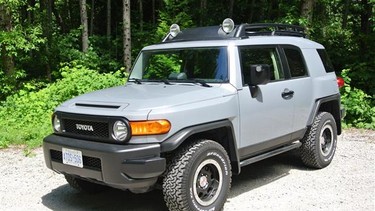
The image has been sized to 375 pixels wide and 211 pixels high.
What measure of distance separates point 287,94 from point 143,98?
7.01ft

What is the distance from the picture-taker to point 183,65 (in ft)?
17.3

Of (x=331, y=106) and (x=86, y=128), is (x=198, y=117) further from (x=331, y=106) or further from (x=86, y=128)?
(x=331, y=106)

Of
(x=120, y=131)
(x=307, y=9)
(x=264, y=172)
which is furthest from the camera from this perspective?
(x=307, y=9)

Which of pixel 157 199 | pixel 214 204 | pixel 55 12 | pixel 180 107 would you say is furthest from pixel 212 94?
pixel 55 12

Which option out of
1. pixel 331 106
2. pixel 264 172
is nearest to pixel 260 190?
pixel 264 172

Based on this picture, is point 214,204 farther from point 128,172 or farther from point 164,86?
point 164,86

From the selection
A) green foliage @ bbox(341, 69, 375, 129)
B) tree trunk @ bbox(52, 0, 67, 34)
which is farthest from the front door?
tree trunk @ bbox(52, 0, 67, 34)

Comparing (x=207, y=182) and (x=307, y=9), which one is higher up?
(x=307, y=9)

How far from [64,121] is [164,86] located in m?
1.22

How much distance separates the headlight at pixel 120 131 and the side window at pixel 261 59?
5.55 feet

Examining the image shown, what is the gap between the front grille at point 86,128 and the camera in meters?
4.18

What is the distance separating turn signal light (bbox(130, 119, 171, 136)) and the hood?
0.12 meters

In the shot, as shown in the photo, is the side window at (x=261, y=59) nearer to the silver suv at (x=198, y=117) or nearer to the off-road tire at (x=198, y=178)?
the silver suv at (x=198, y=117)

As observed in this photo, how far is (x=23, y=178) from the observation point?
239 inches
